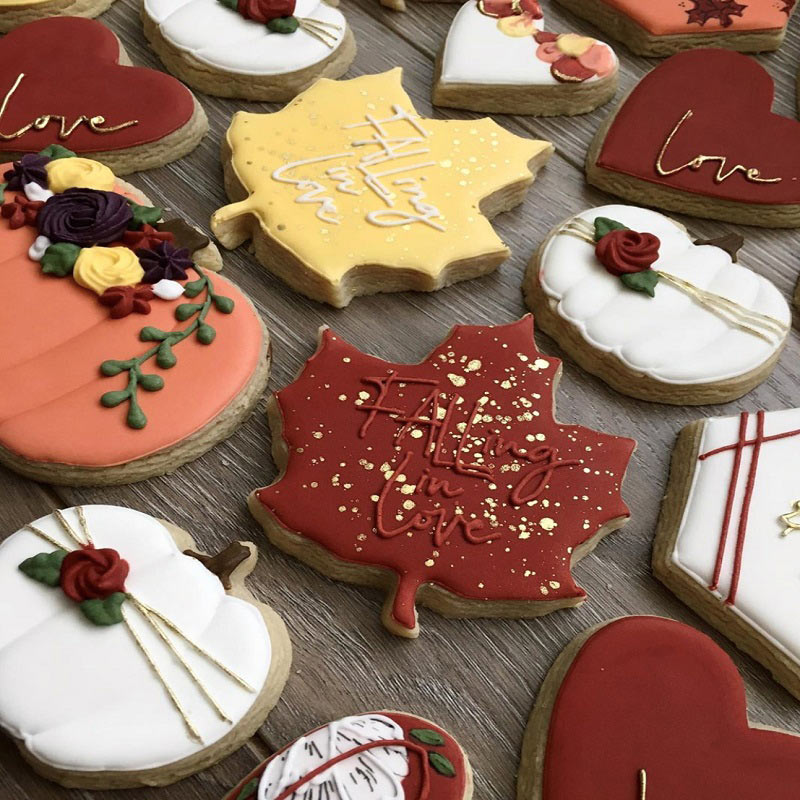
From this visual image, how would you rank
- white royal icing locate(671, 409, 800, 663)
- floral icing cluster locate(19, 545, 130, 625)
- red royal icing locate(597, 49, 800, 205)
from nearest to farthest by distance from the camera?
1. floral icing cluster locate(19, 545, 130, 625)
2. white royal icing locate(671, 409, 800, 663)
3. red royal icing locate(597, 49, 800, 205)

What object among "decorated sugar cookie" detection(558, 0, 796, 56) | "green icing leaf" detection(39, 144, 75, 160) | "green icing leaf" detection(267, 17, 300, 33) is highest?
"decorated sugar cookie" detection(558, 0, 796, 56)

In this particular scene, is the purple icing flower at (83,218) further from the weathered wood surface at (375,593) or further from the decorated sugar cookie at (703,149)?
the decorated sugar cookie at (703,149)

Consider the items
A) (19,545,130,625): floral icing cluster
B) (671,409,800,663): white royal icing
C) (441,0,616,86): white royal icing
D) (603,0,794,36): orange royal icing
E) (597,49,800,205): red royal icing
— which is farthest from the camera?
(603,0,794,36): orange royal icing

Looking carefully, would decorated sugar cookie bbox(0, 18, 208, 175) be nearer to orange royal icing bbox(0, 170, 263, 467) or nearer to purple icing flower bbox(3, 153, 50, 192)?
purple icing flower bbox(3, 153, 50, 192)

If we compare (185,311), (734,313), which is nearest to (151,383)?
(185,311)

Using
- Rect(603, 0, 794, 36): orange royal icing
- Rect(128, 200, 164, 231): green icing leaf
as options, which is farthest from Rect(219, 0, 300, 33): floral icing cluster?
Rect(603, 0, 794, 36): orange royal icing
